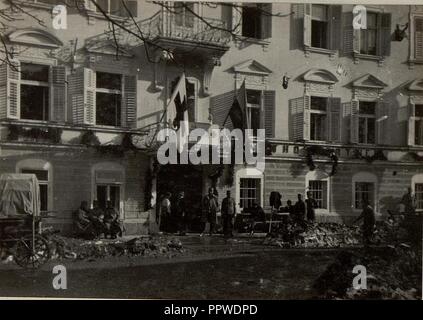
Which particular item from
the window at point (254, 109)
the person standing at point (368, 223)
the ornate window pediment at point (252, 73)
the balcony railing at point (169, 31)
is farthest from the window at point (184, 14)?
the person standing at point (368, 223)

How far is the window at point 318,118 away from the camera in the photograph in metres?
4.84

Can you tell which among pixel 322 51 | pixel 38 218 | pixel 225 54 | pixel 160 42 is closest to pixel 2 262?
pixel 38 218

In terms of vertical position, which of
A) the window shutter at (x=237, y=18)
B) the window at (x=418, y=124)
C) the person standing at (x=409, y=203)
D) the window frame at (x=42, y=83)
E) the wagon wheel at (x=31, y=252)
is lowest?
the wagon wheel at (x=31, y=252)

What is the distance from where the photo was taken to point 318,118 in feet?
16.0

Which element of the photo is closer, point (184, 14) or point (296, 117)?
point (184, 14)

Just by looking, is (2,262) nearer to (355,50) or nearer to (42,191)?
→ (42,191)

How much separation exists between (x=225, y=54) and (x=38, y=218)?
2147 mm

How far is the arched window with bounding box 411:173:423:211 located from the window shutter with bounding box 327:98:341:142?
2.49 feet

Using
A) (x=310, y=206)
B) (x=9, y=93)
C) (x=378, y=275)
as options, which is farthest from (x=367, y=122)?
(x=9, y=93)

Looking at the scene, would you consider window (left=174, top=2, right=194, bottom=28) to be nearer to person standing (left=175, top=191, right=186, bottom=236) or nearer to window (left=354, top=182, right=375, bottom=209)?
person standing (left=175, top=191, right=186, bottom=236)

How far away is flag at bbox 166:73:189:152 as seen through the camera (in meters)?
4.55

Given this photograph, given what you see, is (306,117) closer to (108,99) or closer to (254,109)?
(254,109)

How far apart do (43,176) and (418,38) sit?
349 centimetres

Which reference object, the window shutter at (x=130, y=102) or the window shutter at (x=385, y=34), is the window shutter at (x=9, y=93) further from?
the window shutter at (x=385, y=34)
